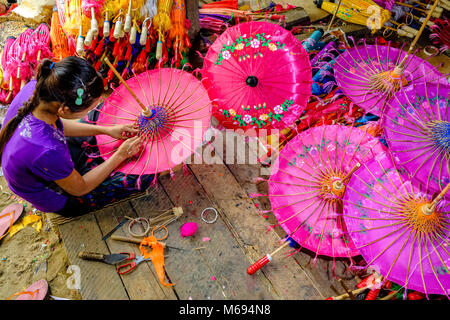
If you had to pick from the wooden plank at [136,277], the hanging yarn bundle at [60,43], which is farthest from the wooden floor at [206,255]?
the hanging yarn bundle at [60,43]

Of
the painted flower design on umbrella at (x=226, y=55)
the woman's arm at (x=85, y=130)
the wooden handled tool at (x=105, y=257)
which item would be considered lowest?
the wooden handled tool at (x=105, y=257)

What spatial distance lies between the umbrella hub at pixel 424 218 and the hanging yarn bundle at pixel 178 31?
98.0 inches

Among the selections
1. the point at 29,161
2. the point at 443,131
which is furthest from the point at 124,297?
the point at 443,131

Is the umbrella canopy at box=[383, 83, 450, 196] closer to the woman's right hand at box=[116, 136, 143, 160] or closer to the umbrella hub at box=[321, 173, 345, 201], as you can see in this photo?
the umbrella hub at box=[321, 173, 345, 201]

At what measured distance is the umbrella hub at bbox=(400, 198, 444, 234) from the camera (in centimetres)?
170

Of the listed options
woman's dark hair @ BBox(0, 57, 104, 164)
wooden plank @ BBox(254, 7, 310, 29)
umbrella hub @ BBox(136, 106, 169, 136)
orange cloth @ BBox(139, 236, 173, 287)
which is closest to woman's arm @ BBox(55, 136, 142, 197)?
umbrella hub @ BBox(136, 106, 169, 136)

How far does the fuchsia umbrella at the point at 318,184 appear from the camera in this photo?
6.59 ft

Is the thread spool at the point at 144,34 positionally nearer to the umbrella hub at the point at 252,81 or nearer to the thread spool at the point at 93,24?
the thread spool at the point at 93,24

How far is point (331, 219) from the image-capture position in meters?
2.03

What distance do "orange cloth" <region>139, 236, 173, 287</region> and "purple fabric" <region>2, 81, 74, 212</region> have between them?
77cm

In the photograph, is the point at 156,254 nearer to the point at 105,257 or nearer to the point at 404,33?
the point at 105,257

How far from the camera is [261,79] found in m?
2.42

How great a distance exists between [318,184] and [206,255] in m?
0.98
